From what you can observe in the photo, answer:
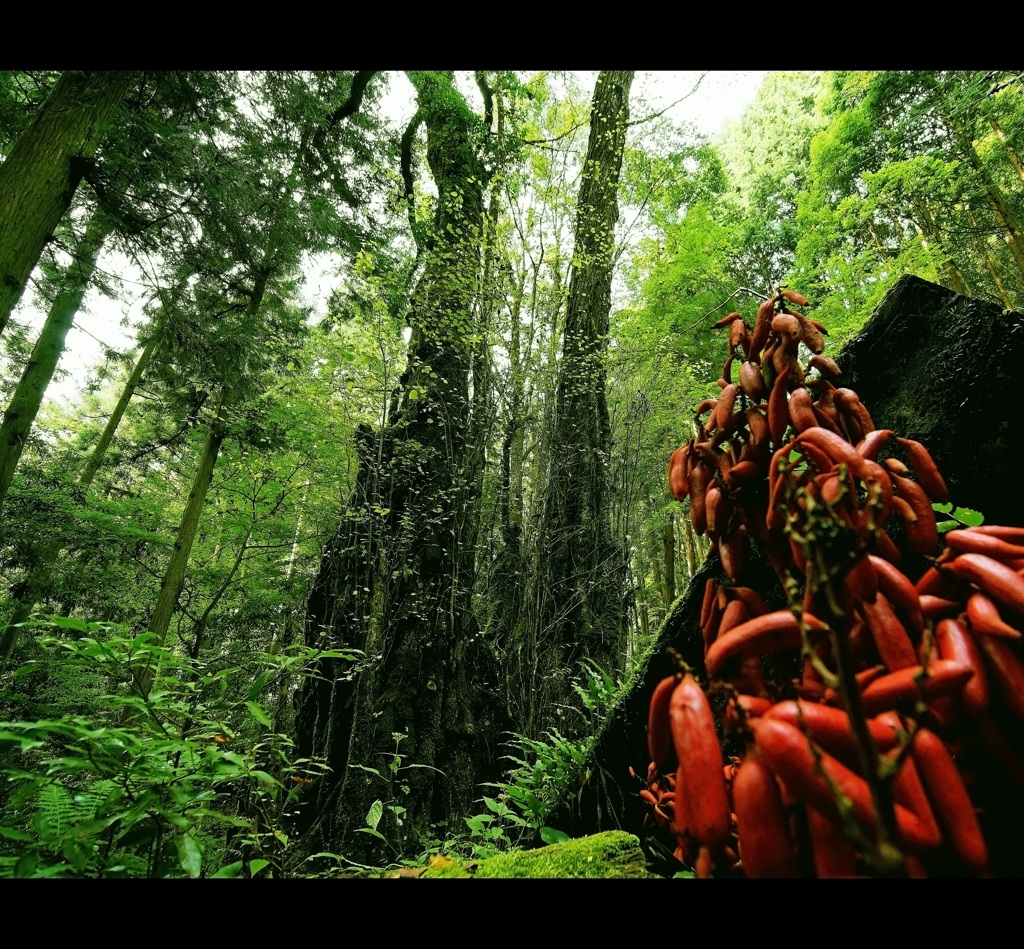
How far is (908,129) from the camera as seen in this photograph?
29.1ft

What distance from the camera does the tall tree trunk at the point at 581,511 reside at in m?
4.43

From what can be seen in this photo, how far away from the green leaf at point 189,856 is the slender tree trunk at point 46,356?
167 inches

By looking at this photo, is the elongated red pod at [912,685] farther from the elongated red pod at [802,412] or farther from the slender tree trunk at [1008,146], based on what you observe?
the slender tree trunk at [1008,146]

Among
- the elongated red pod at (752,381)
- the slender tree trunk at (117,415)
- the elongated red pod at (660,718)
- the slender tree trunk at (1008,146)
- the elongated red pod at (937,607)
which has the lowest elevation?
the elongated red pod at (660,718)

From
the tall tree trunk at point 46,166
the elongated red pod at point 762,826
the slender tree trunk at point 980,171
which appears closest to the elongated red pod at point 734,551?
the elongated red pod at point 762,826

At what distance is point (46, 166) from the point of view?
334 centimetres

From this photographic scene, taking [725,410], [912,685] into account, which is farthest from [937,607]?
[725,410]

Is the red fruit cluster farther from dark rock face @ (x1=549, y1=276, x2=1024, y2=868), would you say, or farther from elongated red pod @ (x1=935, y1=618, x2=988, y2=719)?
dark rock face @ (x1=549, y1=276, x2=1024, y2=868)

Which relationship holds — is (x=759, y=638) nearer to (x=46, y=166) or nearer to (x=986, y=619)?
(x=986, y=619)

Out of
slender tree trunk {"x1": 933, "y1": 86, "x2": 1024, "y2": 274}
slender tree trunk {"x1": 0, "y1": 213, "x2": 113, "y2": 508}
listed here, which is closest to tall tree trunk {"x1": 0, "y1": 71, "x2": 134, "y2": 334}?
slender tree trunk {"x1": 0, "y1": 213, "x2": 113, "y2": 508}

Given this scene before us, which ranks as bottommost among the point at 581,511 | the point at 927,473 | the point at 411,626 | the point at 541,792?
the point at 541,792

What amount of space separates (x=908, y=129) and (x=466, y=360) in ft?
33.2

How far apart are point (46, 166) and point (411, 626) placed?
441cm

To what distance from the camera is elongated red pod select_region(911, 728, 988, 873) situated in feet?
1.36
